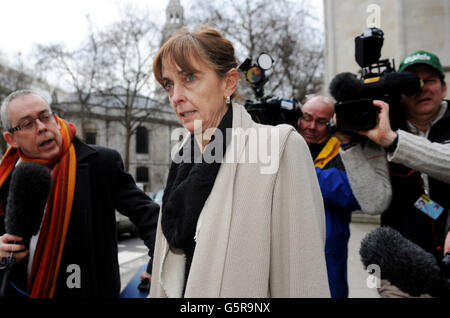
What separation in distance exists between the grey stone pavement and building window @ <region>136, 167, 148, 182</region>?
26.8m

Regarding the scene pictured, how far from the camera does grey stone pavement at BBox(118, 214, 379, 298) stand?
15.5 ft

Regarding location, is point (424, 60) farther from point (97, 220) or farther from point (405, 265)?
point (97, 220)

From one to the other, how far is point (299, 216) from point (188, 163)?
619 millimetres

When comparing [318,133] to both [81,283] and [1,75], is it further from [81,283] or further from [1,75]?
[1,75]

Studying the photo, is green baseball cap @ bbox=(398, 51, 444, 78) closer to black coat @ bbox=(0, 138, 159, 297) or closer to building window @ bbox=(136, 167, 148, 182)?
black coat @ bbox=(0, 138, 159, 297)

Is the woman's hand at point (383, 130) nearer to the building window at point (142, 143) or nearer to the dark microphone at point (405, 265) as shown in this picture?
the dark microphone at point (405, 265)

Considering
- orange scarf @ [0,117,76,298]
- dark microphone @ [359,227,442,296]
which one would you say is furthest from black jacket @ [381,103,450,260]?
orange scarf @ [0,117,76,298]

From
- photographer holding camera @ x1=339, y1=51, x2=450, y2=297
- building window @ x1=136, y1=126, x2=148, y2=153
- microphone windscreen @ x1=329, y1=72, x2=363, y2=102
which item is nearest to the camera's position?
photographer holding camera @ x1=339, y1=51, x2=450, y2=297

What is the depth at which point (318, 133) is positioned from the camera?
2557 mm

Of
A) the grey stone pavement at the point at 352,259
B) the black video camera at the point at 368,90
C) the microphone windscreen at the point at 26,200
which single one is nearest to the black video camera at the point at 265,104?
the black video camera at the point at 368,90

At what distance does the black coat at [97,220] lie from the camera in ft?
6.22

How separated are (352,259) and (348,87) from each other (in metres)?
5.40

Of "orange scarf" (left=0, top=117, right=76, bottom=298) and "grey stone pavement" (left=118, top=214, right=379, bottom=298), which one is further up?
"orange scarf" (left=0, top=117, right=76, bottom=298)

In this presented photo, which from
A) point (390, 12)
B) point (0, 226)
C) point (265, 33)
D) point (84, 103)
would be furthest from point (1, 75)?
point (0, 226)
